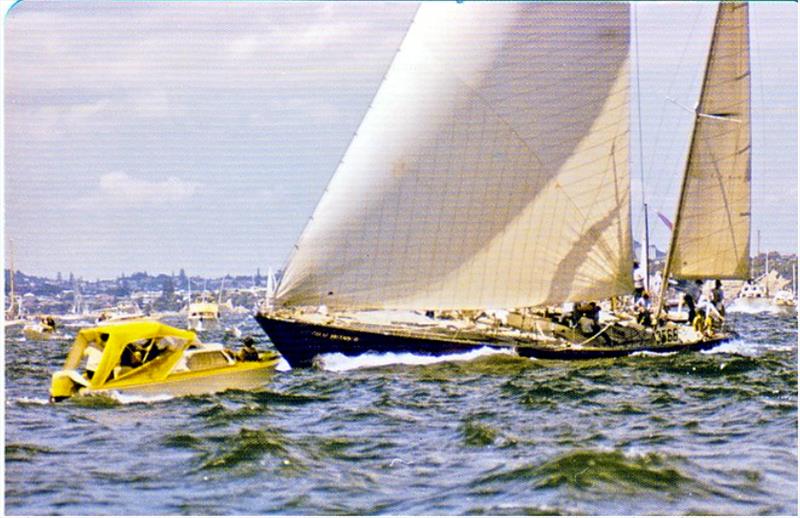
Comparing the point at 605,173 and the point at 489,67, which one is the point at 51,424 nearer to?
the point at 489,67

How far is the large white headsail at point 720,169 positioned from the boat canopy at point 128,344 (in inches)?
686

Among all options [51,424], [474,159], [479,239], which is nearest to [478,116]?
[474,159]

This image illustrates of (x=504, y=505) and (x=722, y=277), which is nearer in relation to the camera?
(x=504, y=505)

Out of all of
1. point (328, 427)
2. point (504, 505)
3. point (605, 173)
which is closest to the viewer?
point (504, 505)

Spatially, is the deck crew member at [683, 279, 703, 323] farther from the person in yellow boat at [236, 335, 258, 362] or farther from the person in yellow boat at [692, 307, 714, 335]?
the person in yellow boat at [236, 335, 258, 362]

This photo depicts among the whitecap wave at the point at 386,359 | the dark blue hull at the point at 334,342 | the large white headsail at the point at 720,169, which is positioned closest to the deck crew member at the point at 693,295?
the large white headsail at the point at 720,169

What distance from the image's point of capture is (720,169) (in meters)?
36.0

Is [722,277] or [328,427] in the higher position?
[722,277]

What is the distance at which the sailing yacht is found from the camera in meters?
29.2

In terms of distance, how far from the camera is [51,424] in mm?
20188

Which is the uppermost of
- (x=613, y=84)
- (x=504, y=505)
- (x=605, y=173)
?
(x=613, y=84)

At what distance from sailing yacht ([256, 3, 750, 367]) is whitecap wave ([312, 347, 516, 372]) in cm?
22

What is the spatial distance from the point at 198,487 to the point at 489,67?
16342 millimetres

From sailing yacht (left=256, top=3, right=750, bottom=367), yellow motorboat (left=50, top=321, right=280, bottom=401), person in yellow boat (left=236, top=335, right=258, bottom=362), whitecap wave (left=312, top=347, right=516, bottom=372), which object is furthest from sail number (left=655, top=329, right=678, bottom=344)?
yellow motorboat (left=50, top=321, right=280, bottom=401)
